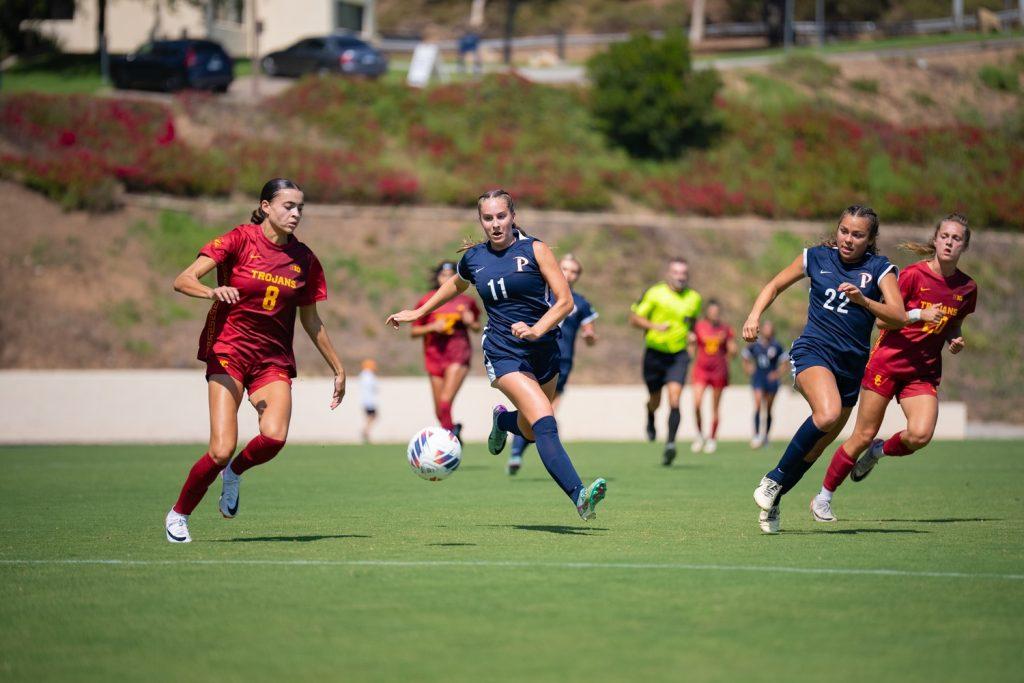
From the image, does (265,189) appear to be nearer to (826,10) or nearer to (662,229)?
(662,229)

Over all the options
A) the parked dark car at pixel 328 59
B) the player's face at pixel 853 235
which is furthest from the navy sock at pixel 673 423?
the parked dark car at pixel 328 59

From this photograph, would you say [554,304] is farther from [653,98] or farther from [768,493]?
[653,98]

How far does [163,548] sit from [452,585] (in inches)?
99.3

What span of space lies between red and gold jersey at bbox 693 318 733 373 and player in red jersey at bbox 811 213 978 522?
12626mm

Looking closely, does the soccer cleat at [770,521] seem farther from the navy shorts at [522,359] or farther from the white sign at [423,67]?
the white sign at [423,67]

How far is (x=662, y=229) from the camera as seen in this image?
145 ft

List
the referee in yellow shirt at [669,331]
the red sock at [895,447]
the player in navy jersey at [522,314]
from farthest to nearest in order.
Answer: the referee in yellow shirt at [669,331] → the red sock at [895,447] → the player in navy jersey at [522,314]

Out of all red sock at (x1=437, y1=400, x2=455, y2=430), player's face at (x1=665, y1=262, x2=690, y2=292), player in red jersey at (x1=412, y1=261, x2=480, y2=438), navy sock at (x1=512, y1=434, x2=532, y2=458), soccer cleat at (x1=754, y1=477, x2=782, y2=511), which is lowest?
navy sock at (x1=512, y1=434, x2=532, y2=458)

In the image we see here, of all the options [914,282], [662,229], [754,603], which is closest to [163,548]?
[754,603]

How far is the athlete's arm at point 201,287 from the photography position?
26.2 ft

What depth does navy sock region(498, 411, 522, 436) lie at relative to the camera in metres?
10.1

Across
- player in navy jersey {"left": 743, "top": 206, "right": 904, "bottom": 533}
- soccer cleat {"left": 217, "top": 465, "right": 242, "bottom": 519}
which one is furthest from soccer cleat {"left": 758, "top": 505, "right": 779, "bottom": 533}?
soccer cleat {"left": 217, "top": 465, "right": 242, "bottom": 519}

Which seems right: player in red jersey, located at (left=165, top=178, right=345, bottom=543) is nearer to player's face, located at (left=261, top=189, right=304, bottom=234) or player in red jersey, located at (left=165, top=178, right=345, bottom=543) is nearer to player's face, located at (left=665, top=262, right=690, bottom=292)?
player's face, located at (left=261, top=189, right=304, bottom=234)

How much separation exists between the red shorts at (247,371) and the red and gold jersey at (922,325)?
182 inches
